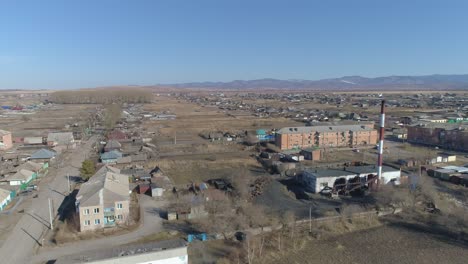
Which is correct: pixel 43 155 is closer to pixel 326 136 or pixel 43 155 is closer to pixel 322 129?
pixel 322 129

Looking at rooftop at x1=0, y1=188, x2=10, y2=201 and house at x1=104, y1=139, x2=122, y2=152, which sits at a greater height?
house at x1=104, y1=139, x2=122, y2=152

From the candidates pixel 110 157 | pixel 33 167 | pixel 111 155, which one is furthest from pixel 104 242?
pixel 111 155

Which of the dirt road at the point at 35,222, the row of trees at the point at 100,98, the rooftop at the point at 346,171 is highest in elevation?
the row of trees at the point at 100,98

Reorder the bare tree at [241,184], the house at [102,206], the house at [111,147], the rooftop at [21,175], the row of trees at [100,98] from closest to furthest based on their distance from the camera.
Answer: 1. the house at [102,206]
2. the bare tree at [241,184]
3. the rooftop at [21,175]
4. the house at [111,147]
5. the row of trees at [100,98]

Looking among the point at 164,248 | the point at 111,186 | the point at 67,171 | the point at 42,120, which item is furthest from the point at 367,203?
the point at 42,120

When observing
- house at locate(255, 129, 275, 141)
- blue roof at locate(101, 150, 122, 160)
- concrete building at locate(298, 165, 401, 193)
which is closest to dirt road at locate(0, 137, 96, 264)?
blue roof at locate(101, 150, 122, 160)

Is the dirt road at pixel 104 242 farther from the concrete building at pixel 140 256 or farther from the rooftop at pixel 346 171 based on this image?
the rooftop at pixel 346 171

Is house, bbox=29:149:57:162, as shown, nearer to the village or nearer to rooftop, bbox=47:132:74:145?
the village

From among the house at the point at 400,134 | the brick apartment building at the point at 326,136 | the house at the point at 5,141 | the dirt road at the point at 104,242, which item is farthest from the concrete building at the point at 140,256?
the house at the point at 400,134
